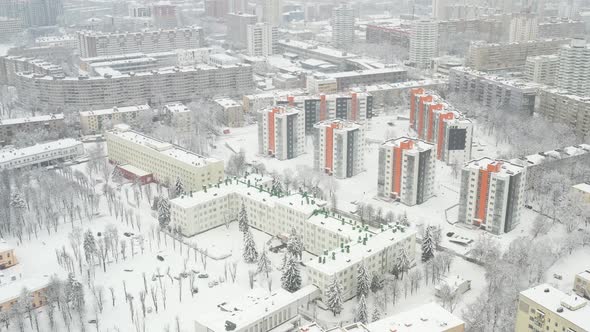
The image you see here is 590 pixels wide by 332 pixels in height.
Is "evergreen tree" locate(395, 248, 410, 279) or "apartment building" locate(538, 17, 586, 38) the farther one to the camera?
"apartment building" locate(538, 17, 586, 38)

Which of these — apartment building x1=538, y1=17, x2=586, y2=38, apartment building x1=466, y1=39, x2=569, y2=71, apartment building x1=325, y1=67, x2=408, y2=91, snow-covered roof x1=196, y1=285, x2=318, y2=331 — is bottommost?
snow-covered roof x1=196, y1=285, x2=318, y2=331

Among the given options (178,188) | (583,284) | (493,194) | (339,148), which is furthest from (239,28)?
(583,284)

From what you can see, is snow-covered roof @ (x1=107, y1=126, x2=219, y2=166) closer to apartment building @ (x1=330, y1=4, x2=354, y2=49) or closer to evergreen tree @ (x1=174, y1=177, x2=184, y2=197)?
evergreen tree @ (x1=174, y1=177, x2=184, y2=197)

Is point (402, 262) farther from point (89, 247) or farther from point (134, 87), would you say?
point (134, 87)

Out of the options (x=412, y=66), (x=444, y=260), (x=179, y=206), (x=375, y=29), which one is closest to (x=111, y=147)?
(x=179, y=206)

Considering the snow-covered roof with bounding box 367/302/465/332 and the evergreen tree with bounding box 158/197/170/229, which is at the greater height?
the snow-covered roof with bounding box 367/302/465/332

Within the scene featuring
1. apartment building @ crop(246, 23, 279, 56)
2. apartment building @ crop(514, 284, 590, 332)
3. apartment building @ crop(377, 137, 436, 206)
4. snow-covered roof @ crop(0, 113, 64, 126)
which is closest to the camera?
apartment building @ crop(514, 284, 590, 332)

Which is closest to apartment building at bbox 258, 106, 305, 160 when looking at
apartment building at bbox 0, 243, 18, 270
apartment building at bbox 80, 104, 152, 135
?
apartment building at bbox 80, 104, 152, 135
